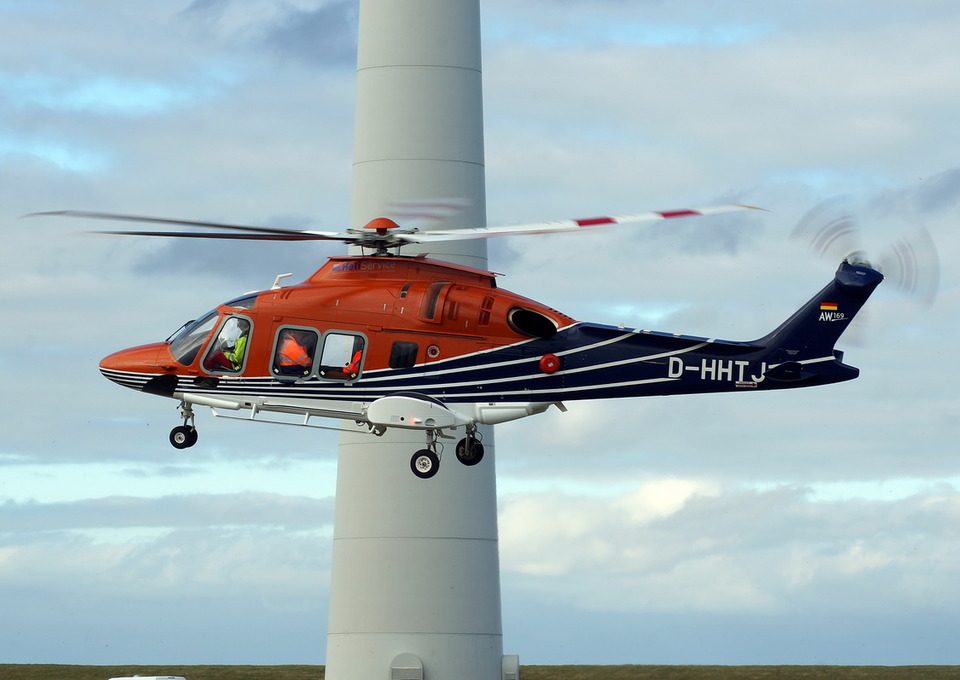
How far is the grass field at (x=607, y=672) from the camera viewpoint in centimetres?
5509

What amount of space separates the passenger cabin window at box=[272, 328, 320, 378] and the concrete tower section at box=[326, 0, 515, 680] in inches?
341

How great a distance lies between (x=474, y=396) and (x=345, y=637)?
11.6 meters

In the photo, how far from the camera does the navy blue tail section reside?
105ft

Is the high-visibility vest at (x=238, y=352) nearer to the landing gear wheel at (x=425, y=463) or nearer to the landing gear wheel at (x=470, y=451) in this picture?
the landing gear wheel at (x=425, y=463)

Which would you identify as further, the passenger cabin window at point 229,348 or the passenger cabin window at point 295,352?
the passenger cabin window at point 229,348

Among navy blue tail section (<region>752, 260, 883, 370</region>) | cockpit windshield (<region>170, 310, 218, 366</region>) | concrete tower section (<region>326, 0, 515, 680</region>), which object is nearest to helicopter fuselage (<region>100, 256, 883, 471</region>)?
navy blue tail section (<region>752, 260, 883, 370</region>)

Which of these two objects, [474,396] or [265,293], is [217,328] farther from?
[474,396]

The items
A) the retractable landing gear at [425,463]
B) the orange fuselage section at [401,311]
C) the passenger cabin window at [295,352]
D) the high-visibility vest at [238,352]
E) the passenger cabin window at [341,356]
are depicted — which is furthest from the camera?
the high-visibility vest at [238,352]

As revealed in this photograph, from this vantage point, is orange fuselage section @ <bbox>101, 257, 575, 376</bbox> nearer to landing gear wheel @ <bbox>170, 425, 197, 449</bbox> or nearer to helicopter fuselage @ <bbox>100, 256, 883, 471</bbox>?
helicopter fuselage @ <bbox>100, 256, 883, 471</bbox>

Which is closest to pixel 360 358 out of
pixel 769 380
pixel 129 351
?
pixel 129 351

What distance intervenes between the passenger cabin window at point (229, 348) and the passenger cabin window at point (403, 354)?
9.66ft

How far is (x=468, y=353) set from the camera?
→ 106ft

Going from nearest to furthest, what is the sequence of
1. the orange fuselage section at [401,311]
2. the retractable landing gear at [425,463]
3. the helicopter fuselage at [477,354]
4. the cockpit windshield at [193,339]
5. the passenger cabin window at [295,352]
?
the retractable landing gear at [425,463] < the helicopter fuselage at [477,354] < the orange fuselage section at [401,311] < the passenger cabin window at [295,352] < the cockpit windshield at [193,339]

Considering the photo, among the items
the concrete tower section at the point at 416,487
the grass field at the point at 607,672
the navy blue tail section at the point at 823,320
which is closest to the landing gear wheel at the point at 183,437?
the concrete tower section at the point at 416,487
